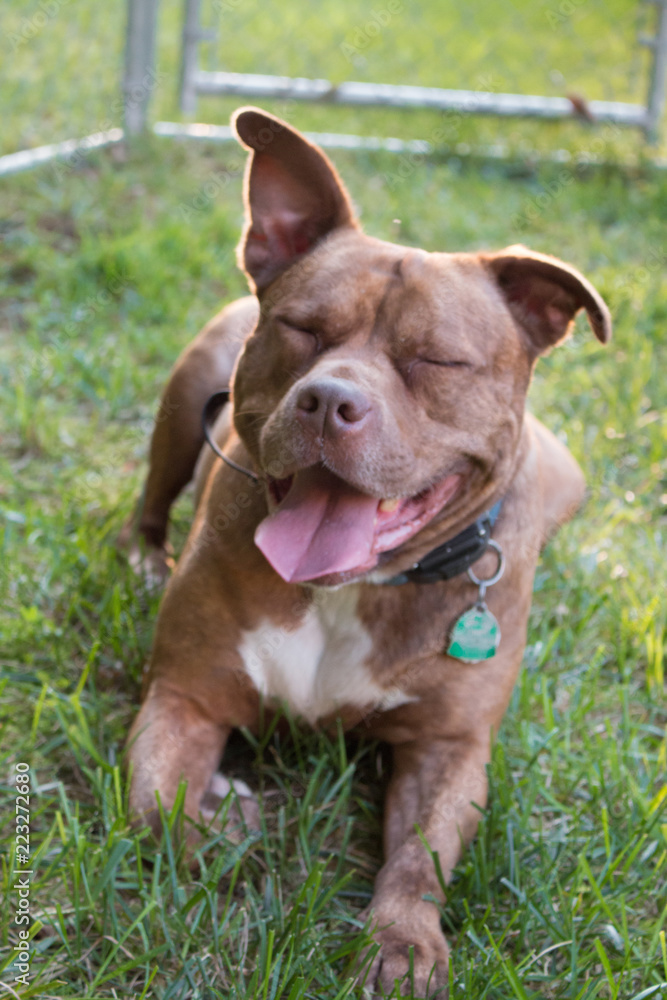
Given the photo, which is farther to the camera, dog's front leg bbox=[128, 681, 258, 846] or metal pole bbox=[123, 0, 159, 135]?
metal pole bbox=[123, 0, 159, 135]

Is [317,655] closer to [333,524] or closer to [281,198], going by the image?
[333,524]

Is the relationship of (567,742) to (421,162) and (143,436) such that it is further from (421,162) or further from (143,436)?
(421,162)

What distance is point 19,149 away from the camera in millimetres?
6332

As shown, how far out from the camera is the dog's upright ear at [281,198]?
8.39ft

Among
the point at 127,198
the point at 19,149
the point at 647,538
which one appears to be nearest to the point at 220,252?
the point at 127,198

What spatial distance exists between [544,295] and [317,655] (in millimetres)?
1010

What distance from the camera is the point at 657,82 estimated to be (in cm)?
772

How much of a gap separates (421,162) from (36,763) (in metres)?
5.55

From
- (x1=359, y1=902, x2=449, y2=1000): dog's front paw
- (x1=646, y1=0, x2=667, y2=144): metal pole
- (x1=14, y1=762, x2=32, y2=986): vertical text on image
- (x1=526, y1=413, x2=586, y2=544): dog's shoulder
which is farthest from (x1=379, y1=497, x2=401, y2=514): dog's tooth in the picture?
(x1=646, y1=0, x2=667, y2=144): metal pole

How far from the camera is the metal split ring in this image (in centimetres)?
264

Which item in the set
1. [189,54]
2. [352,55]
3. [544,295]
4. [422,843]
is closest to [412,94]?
[189,54]

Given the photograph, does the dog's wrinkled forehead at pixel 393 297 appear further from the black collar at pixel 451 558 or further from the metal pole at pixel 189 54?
the metal pole at pixel 189 54

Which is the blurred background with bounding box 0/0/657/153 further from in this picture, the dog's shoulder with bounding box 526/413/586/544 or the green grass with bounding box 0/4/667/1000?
the dog's shoulder with bounding box 526/413/586/544

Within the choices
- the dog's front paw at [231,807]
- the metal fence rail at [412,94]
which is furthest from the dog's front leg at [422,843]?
the metal fence rail at [412,94]
